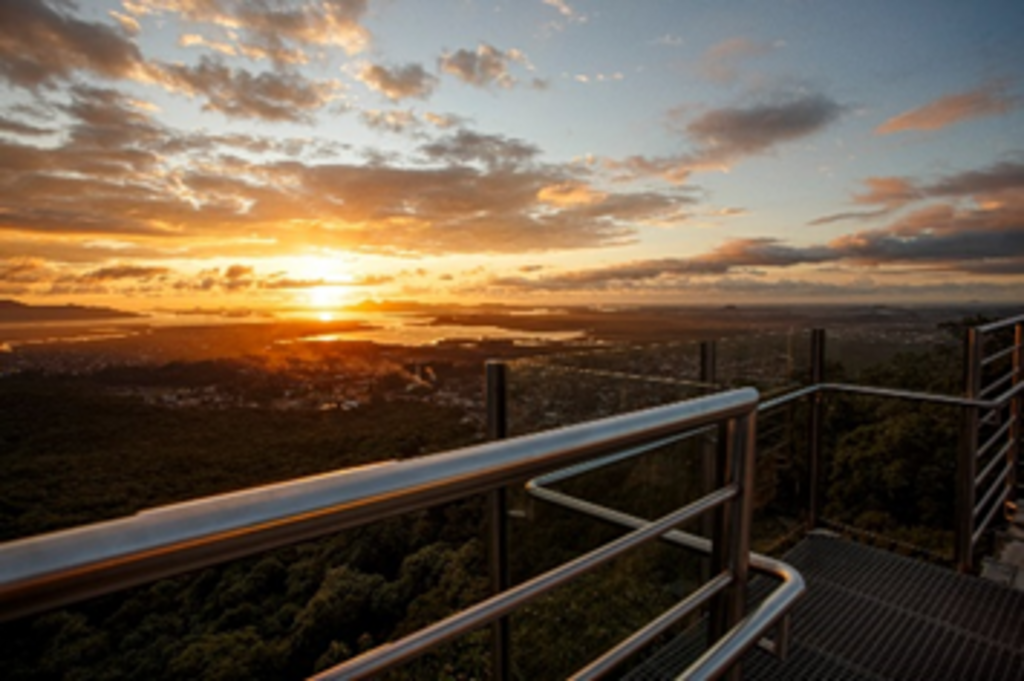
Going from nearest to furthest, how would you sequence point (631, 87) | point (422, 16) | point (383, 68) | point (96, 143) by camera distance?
point (422, 16)
point (631, 87)
point (383, 68)
point (96, 143)

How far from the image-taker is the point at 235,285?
109 feet

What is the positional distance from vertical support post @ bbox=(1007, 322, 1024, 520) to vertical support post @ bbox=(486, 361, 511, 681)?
12.8 feet

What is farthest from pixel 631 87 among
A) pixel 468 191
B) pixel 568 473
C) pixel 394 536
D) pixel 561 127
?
pixel 468 191

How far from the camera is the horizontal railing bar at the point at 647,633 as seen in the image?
0.83 meters

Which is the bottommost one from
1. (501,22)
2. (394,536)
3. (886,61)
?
(394,536)

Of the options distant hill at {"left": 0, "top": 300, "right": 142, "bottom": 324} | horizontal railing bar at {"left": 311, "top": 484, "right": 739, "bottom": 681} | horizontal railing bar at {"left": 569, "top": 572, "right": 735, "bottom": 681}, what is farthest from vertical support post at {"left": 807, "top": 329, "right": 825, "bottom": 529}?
distant hill at {"left": 0, "top": 300, "right": 142, "bottom": 324}

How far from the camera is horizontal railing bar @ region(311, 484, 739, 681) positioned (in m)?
0.59

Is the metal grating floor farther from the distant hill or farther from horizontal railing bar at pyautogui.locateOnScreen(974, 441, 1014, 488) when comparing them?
the distant hill

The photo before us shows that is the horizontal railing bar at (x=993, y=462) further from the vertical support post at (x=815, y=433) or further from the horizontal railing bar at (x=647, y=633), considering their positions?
the horizontal railing bar at (x=647, y=633)

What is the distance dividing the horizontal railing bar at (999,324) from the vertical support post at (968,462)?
0.04 meters

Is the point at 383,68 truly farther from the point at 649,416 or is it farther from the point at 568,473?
the point at 649,416

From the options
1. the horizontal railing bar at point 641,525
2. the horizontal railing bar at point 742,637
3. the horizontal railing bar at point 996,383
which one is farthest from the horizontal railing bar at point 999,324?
the horizontal railing bar at point 742,637

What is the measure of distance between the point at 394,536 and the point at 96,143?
68.0 ft

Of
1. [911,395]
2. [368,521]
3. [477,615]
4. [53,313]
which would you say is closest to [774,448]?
[911,395]
